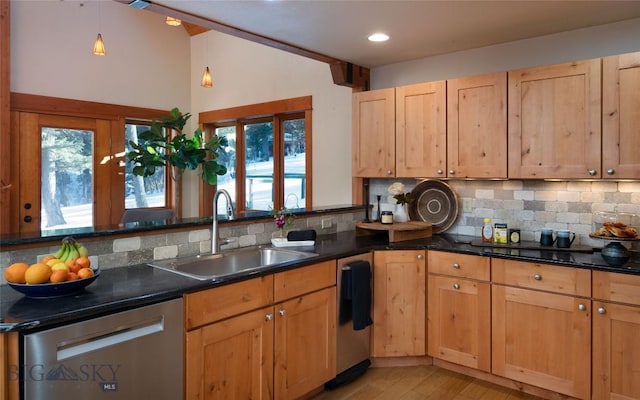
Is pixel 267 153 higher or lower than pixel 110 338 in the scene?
higher

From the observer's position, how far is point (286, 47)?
3.37 meters

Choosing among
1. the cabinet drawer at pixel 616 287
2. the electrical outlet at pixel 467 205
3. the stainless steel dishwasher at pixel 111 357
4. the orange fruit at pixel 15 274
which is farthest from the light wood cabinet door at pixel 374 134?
the orange fruit at pixel 15 274

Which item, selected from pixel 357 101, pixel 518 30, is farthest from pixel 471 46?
pixel 357 101

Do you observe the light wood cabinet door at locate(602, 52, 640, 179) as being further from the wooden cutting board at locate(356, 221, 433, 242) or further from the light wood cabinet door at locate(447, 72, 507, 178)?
the wooden cutting board at locate(356, 221, 433, 242)

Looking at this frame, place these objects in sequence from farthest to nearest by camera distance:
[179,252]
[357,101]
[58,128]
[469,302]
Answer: [58,128], [357,101], [469,302], [179,252]

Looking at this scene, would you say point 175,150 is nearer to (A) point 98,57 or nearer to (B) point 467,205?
(A) point 98,57

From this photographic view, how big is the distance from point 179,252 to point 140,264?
252 mm

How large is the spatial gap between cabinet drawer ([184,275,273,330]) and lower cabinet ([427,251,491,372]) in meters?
1.31

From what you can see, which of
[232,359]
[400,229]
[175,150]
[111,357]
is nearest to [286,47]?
[400,229]

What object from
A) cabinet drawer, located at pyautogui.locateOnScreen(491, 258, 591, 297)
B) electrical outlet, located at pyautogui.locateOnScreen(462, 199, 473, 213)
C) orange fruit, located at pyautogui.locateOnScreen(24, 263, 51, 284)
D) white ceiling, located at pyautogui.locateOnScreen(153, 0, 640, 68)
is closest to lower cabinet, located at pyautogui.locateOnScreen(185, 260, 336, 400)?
orange fruit, located at pyautogui.locateOnScreen(24, 263, 51, 284)

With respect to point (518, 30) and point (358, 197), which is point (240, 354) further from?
point (518, 30)

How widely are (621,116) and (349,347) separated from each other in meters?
2.18

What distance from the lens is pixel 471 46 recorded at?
3.40 metres

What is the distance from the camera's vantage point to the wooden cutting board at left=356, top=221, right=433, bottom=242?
10.7 ft
